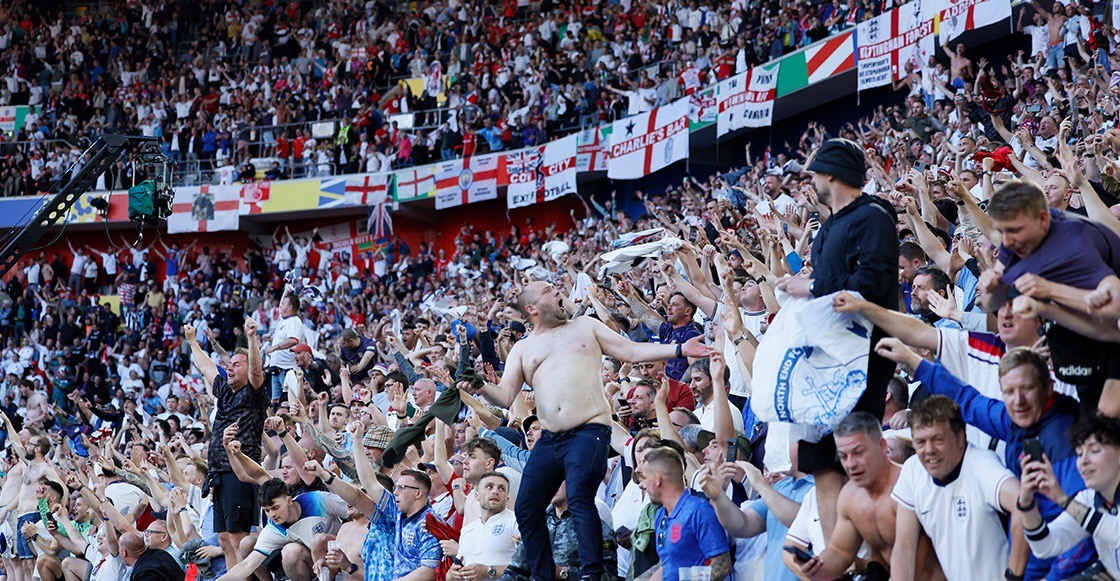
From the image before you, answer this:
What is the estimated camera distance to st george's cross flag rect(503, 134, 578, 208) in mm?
23531

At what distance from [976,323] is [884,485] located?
191 centimetres

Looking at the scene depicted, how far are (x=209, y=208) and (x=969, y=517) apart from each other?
81.8 feet

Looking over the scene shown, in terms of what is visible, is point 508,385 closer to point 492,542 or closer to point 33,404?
point 492,542

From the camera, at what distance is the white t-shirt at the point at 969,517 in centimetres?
482

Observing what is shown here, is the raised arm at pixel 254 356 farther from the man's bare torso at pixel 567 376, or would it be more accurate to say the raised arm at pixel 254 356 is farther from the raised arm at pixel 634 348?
the raised arm at pixel 634 348

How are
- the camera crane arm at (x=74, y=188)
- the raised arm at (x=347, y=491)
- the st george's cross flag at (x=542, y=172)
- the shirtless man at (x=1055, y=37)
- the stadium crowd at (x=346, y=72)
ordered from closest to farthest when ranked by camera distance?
1. the raised arm at (x=347, y=491)
2. the shirtless man at (x=1055, y=37)
3. the camera crane arm at (x=74, y=188)
4. the stadium crowd at (x=346, y=72)
5. the st george's cross flag at (x=542, y=172)

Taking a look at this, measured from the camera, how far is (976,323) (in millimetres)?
6793

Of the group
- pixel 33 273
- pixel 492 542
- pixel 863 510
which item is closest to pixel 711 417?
pixel 492 542

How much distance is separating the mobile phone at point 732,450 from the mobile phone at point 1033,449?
2034 millimetres

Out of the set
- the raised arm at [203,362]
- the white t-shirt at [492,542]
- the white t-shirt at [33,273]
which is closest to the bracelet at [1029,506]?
the white t-shirt at [492,542]

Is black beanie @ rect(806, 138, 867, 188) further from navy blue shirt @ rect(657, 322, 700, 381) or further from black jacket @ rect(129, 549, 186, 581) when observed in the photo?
black jacket @ rect(129, 549, 186, 581)

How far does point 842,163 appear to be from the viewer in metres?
5.21

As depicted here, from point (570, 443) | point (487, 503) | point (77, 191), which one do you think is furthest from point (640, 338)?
point (77, 191)

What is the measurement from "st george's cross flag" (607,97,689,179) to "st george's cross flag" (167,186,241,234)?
30.4ft
